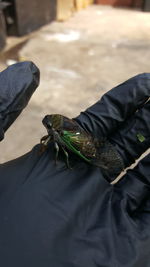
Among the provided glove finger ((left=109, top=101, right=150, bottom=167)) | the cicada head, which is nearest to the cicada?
the cicada head

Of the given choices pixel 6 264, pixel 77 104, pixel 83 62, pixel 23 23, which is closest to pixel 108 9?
pixel 23 23

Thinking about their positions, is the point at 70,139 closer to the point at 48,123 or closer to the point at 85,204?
the point at 48,123

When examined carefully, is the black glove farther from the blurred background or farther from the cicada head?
the blurred background

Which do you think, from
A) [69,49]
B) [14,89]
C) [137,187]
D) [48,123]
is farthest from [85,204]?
[69,49]

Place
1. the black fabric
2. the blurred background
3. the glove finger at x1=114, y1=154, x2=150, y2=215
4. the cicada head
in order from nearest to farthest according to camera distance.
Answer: the black fabric, the glove finger at x1=114, y1=154, x2=150, y2=215, the cicada head, the blurred background

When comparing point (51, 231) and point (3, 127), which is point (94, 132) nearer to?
point (3, 127)

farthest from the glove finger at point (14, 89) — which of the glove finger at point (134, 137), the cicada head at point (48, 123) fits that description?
the glove finger at point (134, 137)

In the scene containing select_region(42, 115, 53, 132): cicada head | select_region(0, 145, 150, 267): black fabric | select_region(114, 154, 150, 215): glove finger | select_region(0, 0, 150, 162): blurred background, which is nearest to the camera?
select_region(0, 145, 150, 267): black fabric

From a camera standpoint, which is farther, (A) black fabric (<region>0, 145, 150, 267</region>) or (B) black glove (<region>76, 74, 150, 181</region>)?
(B) black glove (<region>76, 74, 150, 181</region>)
